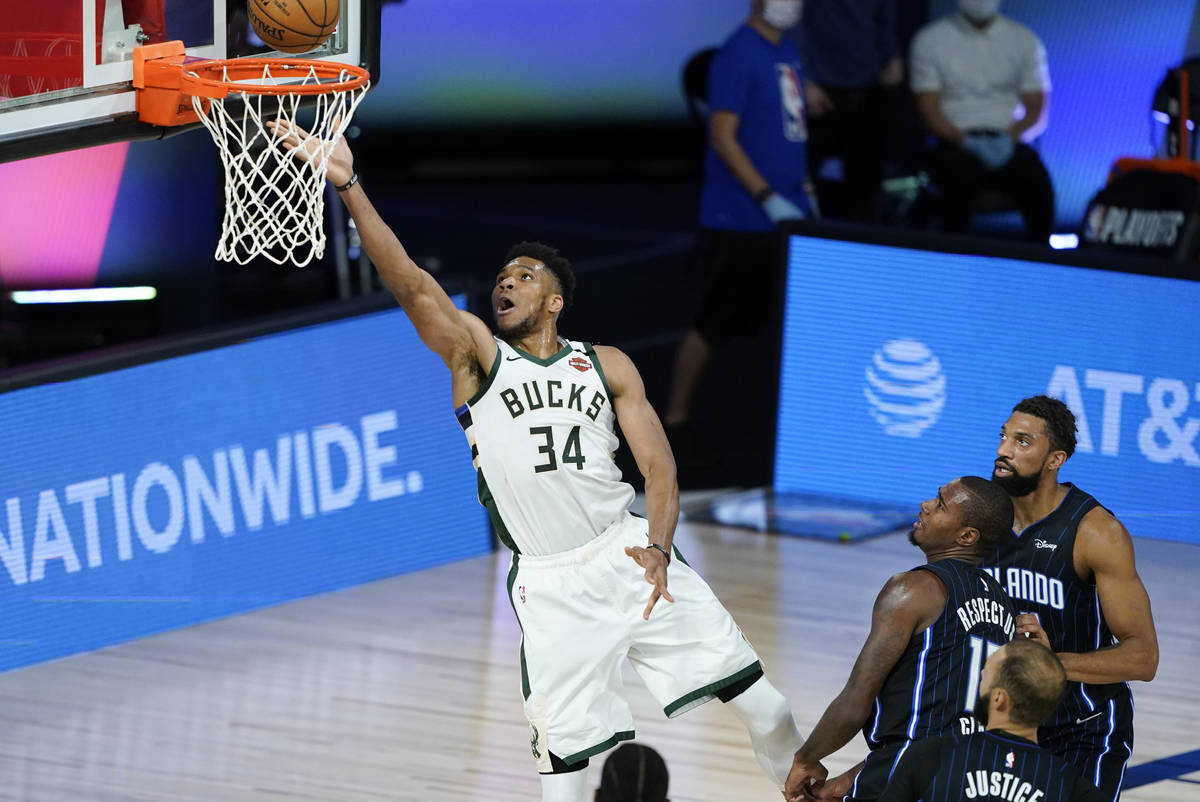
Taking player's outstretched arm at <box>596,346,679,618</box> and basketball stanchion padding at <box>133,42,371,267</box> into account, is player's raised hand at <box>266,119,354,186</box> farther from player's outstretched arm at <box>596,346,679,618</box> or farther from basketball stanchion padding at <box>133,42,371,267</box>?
player's outstretched arm at <box>596,346,679,618</box>

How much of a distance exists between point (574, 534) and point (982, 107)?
7.07m

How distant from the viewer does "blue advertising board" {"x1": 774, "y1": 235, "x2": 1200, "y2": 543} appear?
9117 mm

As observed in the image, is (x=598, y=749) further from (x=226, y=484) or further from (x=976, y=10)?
(x=976, y=10)

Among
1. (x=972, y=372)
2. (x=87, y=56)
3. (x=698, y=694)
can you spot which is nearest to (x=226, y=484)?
(x=87, y=56)

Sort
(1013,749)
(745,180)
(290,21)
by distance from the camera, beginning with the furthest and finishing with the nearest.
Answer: (745,180), (290,21), (1013,749)

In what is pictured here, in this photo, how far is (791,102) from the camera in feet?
33.7

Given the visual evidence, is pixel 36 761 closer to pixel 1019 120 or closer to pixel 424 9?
pixel 1019 120

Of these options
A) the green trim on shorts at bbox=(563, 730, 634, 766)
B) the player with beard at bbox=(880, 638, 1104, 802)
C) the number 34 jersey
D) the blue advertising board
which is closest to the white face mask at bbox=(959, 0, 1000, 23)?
the blue advertising board

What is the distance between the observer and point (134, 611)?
7898 mm

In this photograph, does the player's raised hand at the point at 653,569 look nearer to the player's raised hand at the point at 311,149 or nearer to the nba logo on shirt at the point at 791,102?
the player's raised hand at the point at 311,149

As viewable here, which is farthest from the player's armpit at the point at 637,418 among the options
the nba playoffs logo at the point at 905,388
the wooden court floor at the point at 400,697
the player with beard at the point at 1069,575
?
the nba playoffs logo at the point at 905,388

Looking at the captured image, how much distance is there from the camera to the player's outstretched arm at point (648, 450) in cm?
555

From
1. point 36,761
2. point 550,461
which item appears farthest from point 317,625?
point 550,461

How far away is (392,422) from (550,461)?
3349mm
